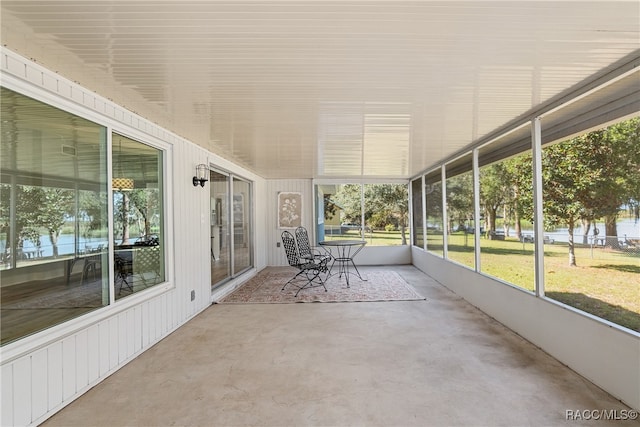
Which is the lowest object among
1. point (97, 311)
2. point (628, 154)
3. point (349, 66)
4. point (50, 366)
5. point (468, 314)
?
point (468, 314)

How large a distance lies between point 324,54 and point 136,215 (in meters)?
2.41

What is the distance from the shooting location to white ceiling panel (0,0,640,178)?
60.1 inches

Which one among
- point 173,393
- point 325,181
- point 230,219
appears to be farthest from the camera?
point 325,181

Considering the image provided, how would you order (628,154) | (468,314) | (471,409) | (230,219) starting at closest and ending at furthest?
(471,409)
(628,154)
(468,314)
(230,219)

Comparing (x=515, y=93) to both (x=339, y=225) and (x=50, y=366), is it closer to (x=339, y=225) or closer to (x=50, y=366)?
(x=50, y=366)

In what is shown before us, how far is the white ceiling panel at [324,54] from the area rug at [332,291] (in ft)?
8.73

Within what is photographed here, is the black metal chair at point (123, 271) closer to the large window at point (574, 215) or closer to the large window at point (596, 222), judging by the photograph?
the large window at point (574, 215)

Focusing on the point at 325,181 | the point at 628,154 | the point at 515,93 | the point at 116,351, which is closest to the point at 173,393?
the point at 116,351

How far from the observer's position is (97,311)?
2.50 m

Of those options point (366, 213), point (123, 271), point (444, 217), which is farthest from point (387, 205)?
point (123, 271)

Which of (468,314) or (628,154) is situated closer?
(628,154)

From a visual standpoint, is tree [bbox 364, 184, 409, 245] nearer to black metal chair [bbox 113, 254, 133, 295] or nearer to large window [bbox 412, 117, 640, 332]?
large window [bbox 412, 117, 640, 332]

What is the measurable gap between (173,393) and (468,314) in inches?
134

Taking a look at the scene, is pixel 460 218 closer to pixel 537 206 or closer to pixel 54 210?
pixel 537 206
